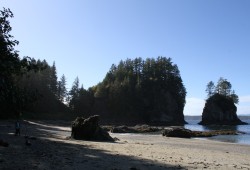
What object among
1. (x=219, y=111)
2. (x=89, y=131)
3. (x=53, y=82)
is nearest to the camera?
(x=89, y=131)

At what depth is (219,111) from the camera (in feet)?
515

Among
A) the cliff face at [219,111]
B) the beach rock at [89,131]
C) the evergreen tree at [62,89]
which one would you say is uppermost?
the evergreen tree at [62,89]

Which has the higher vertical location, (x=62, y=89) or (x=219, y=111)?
(x=62, y=89)

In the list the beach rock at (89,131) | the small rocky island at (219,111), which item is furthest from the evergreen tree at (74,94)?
the beach rock at (89,131)

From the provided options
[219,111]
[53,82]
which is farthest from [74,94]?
[219,111]

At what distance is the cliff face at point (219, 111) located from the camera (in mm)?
157000

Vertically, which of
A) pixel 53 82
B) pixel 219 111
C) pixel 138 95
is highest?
pixel 53 82

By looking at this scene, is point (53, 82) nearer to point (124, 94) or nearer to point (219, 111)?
point (124, 94)

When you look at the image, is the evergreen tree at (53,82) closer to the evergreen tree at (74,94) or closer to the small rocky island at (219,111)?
the evergreen tree at (74,94)

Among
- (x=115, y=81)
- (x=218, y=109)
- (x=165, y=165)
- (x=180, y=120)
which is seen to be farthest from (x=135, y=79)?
(x=165, y=165)

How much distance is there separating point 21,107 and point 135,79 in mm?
144884

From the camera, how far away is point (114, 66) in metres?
169

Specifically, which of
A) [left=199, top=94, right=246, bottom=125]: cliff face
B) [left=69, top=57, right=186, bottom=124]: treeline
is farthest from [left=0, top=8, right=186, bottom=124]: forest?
[left=199, top=94, right=246, bottom=125]: cliff face

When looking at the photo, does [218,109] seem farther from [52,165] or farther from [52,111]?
[52,165]
